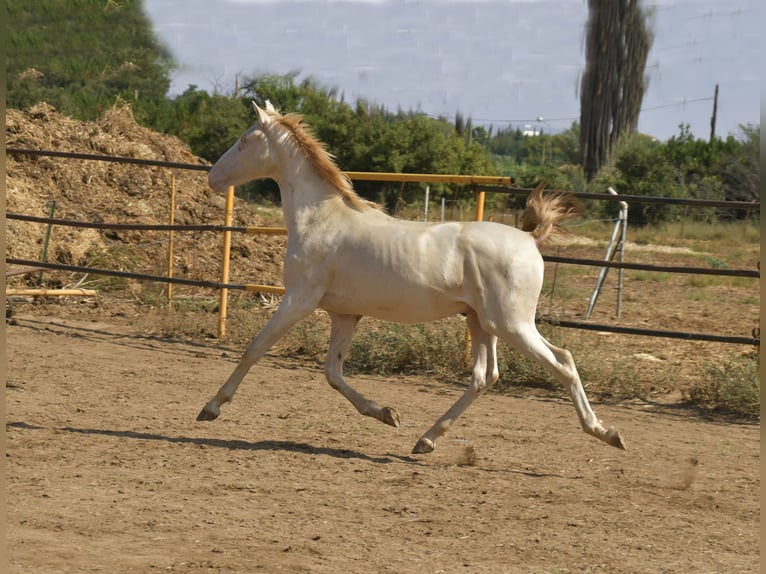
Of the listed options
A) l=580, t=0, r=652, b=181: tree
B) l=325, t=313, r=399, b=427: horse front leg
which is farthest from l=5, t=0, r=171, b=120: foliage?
l=580, t=0, r=652, b=181: tree

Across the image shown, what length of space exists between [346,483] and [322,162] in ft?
6.90

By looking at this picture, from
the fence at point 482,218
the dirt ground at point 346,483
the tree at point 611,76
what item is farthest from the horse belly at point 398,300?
the tree at point 611,76

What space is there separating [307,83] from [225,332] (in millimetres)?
24893

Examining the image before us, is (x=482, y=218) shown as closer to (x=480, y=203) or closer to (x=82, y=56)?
(x=480, y=203)

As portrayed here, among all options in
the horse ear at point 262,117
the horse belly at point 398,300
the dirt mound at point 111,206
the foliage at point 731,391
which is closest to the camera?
the horse belly at point 398,300

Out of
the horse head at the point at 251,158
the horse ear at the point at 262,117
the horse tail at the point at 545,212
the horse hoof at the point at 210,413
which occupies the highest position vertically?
the horse ear at the point at 262,117

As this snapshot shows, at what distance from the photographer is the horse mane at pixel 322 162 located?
5992 millimetres

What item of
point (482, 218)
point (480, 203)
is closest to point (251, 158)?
point (480, 203)

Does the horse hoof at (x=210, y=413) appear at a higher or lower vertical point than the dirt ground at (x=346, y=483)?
higher

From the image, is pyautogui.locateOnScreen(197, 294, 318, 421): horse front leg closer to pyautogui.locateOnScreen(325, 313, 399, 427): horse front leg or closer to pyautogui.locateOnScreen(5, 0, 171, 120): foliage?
pyautogui.locateOnScreen(325, 313, 399, 427): horse front leg

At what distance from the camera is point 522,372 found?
7.93 m

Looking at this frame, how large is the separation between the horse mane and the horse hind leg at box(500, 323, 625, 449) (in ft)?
4.29

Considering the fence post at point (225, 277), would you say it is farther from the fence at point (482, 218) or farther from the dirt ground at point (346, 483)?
the dirt ground at point (346, 483)

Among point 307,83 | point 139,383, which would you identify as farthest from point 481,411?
point 307,83
